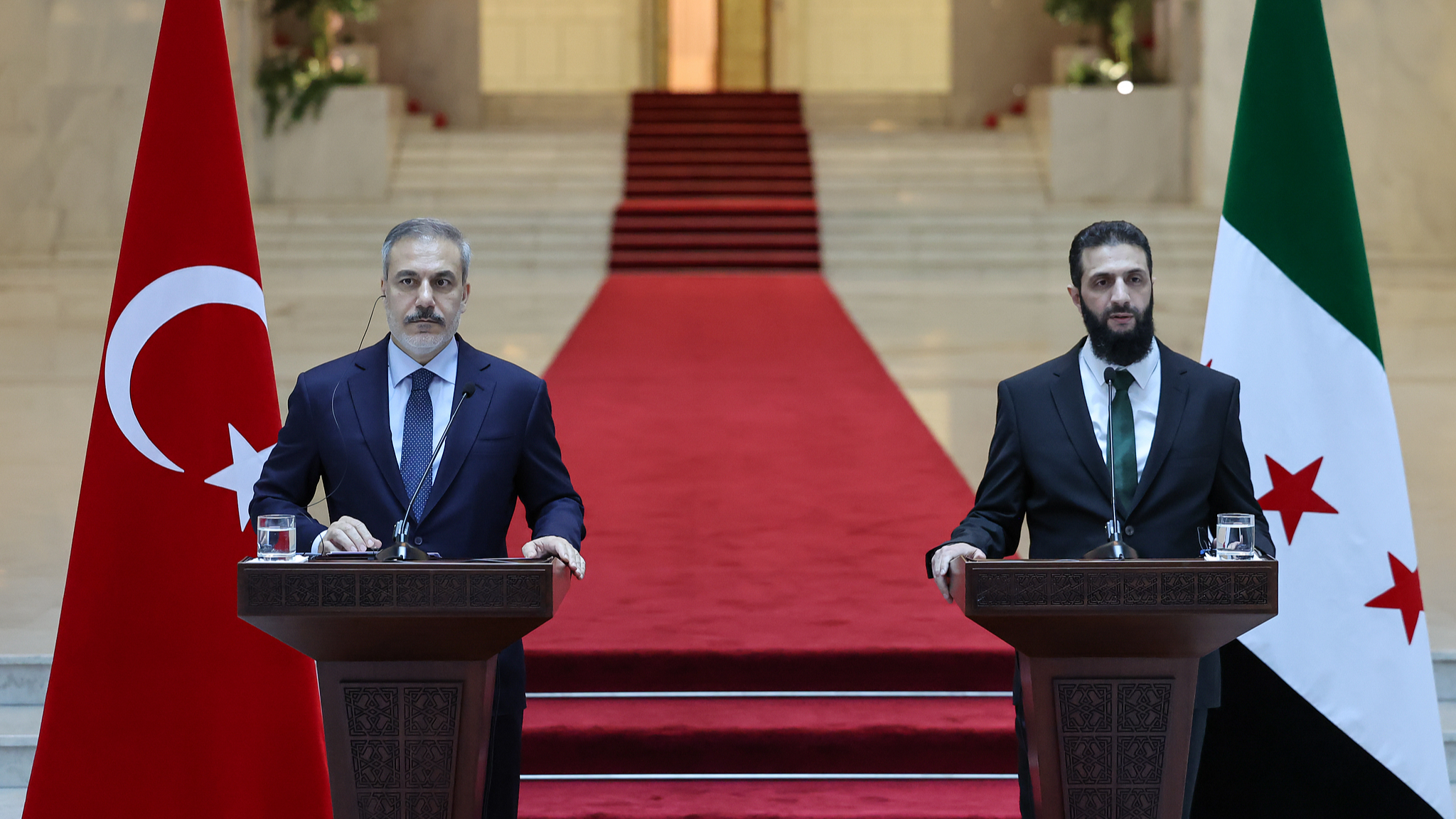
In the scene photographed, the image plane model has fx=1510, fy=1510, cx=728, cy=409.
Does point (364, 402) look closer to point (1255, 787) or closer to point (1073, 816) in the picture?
point (1073, 816)

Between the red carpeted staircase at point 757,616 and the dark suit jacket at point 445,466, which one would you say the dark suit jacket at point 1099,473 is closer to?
the dark suit jacket at point 445,466

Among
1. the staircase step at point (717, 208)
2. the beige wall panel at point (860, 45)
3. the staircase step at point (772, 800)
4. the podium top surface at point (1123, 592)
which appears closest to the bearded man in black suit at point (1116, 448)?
the podium top surface at point (1123, 592)

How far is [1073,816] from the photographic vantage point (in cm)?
222

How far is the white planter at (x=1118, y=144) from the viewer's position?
1441cm

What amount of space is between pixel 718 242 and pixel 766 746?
32.3ft

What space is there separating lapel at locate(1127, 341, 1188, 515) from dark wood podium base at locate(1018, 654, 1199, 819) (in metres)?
0.30

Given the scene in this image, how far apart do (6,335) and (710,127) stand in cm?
809

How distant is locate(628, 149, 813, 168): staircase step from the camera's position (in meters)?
15.2

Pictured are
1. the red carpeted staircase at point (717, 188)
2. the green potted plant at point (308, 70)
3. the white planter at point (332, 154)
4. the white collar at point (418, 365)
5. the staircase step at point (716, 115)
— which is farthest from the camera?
the staircase step at point (716, 115)

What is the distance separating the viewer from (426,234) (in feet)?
7.83

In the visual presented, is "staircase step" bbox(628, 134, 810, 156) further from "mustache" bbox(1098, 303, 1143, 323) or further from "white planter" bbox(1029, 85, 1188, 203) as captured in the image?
"mustache" bbox(1098, 303, 1143, 323)

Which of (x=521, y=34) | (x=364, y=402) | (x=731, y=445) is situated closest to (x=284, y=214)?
(x=521, y=34)

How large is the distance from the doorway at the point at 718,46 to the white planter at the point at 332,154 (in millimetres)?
5735

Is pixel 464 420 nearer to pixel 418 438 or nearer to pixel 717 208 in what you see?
pixel 418 438
